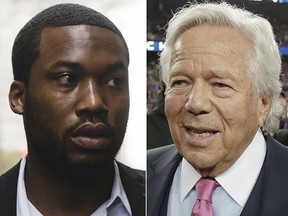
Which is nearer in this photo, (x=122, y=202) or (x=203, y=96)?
(x=203, y=96)

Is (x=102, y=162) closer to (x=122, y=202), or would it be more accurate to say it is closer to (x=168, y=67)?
(x=122, y=202)

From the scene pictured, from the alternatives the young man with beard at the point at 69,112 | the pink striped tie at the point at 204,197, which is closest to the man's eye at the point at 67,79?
the young man with beard at the point at 69,112

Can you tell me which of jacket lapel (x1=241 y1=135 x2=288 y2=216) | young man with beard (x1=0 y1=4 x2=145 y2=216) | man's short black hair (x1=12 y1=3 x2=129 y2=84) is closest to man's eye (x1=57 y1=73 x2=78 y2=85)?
young man with beard (x1=0 y1=4 x2=145 y2=216)

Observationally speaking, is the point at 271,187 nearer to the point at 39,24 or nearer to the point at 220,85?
the point at 220,85

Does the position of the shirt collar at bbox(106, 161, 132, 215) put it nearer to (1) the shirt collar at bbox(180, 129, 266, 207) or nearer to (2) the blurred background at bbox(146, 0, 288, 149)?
(2) the blurred background at bbox(146, 0, 288, 149)

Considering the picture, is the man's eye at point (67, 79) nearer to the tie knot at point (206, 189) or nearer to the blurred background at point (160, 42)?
the blurred background at point (160, 42)

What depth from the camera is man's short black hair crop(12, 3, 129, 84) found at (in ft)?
4.22

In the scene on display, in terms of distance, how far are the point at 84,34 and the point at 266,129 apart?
2.13ft

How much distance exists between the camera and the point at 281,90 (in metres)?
1.34

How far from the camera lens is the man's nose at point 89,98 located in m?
1.29

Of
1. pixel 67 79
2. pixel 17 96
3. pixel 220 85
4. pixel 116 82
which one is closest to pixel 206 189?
pixel 220 85

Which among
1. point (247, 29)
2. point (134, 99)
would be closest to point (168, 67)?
point (134, 99)

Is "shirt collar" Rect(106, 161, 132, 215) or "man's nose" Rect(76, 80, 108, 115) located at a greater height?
"man's nose" Rect(76, 80, 108, 115)

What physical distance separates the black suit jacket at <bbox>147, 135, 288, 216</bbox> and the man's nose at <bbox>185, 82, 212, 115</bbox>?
0.23 m
